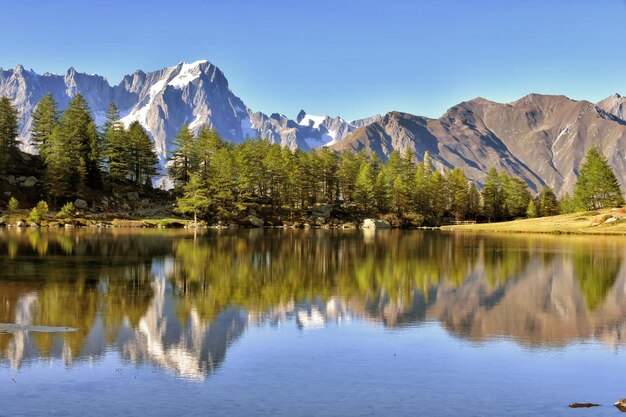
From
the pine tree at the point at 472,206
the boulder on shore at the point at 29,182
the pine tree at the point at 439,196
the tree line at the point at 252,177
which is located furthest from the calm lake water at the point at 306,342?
the pine tree at the point at 472,206

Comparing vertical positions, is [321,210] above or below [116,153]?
below

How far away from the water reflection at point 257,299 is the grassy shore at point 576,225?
2462 inches

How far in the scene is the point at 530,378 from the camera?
15859 mm

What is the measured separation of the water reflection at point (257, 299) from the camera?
63.1ft

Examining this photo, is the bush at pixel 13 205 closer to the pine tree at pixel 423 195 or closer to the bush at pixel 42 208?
the bush at pixel 42 208

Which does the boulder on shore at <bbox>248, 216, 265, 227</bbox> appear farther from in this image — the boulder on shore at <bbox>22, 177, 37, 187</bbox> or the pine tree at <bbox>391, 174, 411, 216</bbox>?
the boulder on shore at <bbox>22, 177, 37, 187</bbox>

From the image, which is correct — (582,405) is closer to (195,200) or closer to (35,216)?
(35,216)

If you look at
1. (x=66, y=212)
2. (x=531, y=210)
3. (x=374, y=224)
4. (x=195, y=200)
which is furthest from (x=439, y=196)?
(x=66, y=212)

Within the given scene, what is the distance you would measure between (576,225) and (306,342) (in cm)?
10594

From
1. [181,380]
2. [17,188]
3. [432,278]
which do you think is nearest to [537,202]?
[17,188]

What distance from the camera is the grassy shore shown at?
105 m

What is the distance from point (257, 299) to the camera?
27.6 metres

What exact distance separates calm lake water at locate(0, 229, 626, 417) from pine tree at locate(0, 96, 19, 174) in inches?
3213

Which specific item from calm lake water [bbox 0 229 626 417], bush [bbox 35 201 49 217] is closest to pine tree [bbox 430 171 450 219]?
bush [bbox 35 201 49 217]
